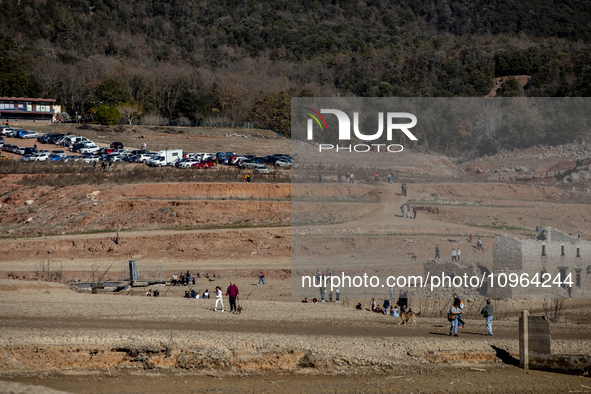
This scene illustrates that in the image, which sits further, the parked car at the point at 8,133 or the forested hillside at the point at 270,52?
the forested hillside at the point at 270,52

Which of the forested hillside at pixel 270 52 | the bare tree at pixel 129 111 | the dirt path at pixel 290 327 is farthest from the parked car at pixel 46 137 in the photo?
the dirt path at pixel 290 327

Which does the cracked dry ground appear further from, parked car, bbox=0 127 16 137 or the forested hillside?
the forested hillside

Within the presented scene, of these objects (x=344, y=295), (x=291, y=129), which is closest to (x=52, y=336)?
(x=344, y=295)

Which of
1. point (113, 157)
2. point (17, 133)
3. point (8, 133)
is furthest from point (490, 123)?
point (8, 133)

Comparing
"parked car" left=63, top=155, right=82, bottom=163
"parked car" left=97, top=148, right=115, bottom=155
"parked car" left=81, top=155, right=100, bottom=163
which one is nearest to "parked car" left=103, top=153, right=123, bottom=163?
"parked car" left=81, top=155, right=100, bottom=163

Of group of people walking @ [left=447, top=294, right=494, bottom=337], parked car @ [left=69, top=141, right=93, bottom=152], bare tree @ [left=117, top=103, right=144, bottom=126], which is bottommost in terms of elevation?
group of people walking @ [left=447, top=294, right=494, bottom=337]

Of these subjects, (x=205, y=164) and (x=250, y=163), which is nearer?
(x=250, y=163)

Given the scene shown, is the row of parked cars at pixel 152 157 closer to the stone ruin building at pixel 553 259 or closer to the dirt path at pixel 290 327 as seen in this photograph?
the stone ruin building at pixel 553 259

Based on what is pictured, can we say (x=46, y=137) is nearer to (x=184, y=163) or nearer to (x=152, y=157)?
(x=152, y=157)

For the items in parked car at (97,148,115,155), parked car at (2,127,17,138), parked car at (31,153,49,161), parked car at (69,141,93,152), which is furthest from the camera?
parked car at (2,127,17,138)
